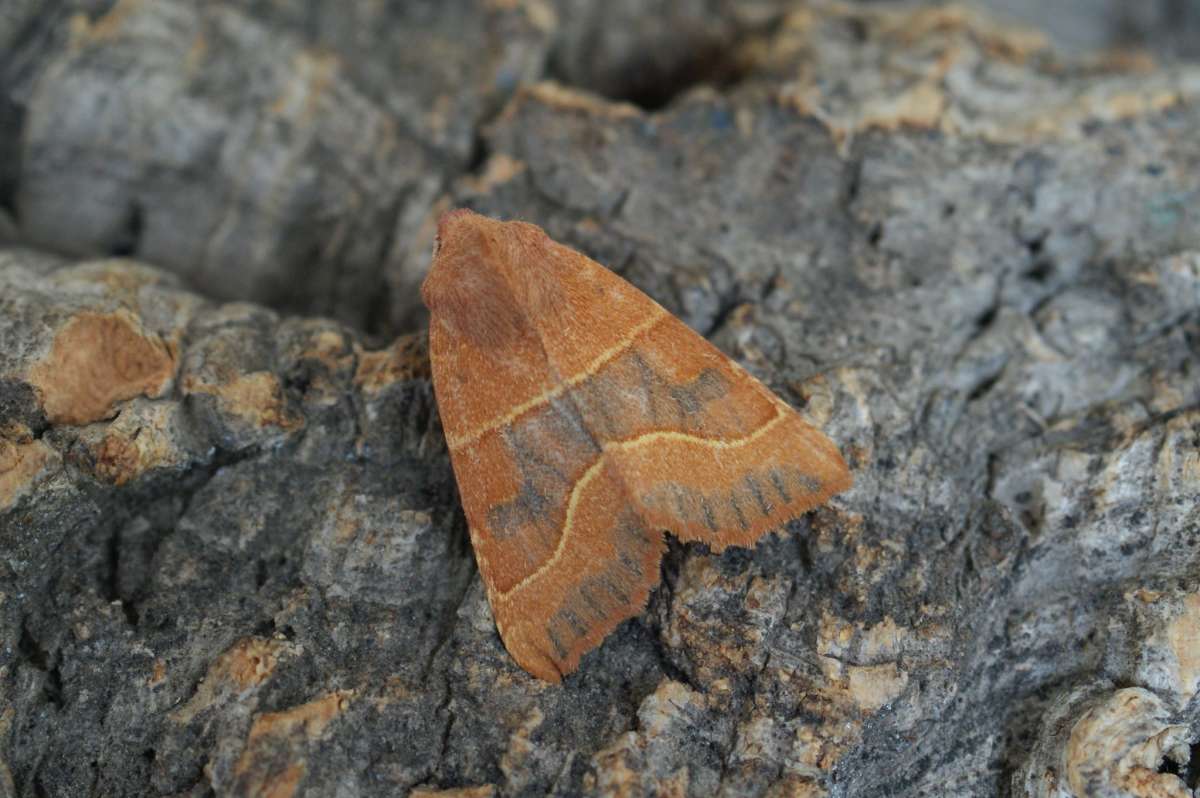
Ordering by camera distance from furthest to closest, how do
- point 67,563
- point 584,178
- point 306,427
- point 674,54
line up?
point 674,54 < point 584,178 < point 306,427 < point 67,563

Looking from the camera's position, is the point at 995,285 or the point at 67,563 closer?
the point at 67,563

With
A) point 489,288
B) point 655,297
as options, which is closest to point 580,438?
point 489,288

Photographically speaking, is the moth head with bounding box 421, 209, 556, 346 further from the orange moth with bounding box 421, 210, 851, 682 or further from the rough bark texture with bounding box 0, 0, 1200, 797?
the rough bark texture with bounding box 0, 0, 1200, 797

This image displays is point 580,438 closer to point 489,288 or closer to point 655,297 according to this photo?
point 489,288

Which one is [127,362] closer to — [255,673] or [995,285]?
[255,673]

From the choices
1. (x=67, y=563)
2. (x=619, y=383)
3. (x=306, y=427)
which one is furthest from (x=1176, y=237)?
(x=67, y=563)

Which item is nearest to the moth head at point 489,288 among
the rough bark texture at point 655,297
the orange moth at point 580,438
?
the orange moth at point 580,438

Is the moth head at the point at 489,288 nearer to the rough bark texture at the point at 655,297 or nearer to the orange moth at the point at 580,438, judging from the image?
the orange moth at the point at 580,438
